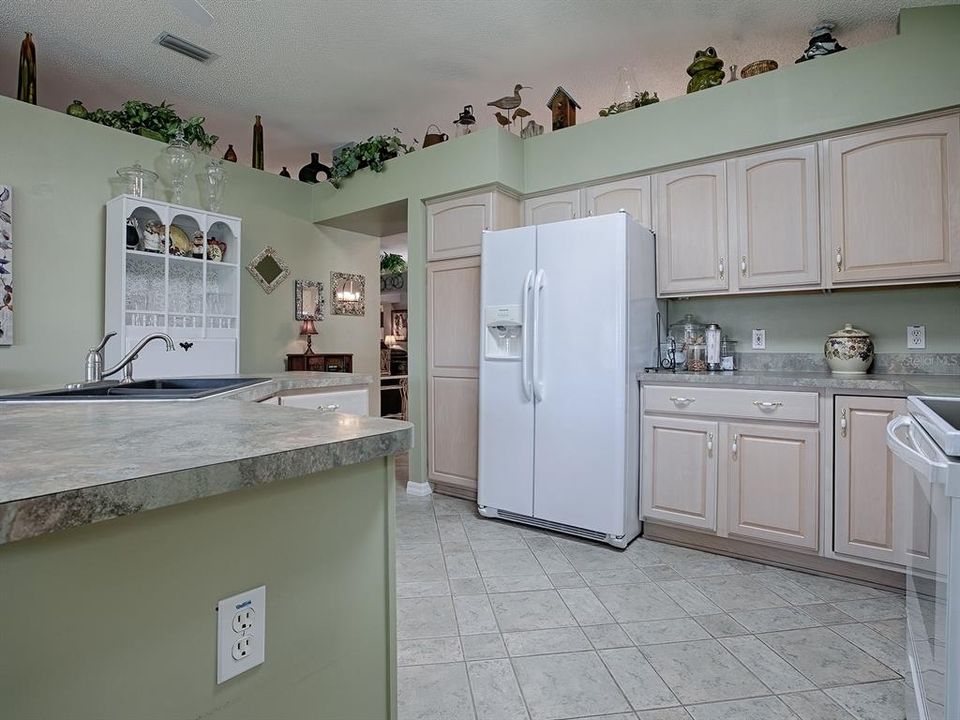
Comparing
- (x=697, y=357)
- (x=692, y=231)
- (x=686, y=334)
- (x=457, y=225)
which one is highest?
(x=457, y=225)

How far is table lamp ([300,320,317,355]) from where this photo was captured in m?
4.52

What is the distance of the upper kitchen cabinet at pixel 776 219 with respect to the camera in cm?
266

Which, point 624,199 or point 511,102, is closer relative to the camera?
point 624,199

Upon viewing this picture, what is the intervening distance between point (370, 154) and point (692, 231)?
2.47m

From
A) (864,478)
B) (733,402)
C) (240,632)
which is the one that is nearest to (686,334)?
(733,402)

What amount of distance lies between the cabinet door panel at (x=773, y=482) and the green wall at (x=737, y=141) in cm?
77

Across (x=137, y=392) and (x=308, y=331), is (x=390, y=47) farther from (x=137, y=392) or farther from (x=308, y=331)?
(x=137, y=392)

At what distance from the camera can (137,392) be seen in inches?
64.5

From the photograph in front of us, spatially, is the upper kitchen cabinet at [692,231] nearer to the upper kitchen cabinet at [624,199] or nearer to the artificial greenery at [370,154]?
the upper kitchen cabinet at [624,199]

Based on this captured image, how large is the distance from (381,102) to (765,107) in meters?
2.52

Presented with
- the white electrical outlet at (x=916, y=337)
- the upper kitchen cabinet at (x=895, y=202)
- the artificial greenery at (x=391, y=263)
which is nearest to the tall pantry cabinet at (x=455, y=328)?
Answer: the upper kitchen cabinet at (x=895, y=202)

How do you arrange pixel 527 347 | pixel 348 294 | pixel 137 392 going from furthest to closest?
pixel 348 294
pixel 527 347
pixel 137 392

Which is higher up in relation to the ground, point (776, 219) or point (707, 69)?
point (707, 69)

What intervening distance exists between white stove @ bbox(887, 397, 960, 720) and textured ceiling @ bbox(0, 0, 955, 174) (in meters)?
2.38
